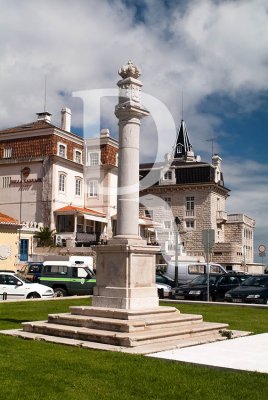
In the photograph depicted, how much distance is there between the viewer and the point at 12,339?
1095 cm

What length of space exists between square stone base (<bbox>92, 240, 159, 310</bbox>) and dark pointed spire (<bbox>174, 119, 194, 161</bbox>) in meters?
58.9

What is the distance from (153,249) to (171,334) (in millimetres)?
2172

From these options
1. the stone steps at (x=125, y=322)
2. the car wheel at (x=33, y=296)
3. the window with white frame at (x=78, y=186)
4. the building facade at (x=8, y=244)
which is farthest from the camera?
the window with white frame at (x=78, y=186)

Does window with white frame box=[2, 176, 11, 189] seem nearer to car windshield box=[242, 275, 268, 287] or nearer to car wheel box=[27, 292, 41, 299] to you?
car wheel box=[27, 292, 41, 299]

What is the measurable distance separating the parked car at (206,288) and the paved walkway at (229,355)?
12.1 metres

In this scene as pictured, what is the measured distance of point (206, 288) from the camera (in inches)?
917

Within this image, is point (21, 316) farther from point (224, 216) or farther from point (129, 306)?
point (224, 216)

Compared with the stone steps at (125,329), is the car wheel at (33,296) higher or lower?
lower

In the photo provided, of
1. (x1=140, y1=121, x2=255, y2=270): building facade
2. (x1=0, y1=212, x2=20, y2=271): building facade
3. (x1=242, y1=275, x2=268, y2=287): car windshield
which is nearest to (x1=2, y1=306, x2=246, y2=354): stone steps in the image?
(x1=242, y1=275, x2=268, y2=287): car windshield

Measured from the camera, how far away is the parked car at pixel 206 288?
23.0 meters

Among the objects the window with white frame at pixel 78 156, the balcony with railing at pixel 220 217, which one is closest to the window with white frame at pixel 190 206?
the balcony with railing at pixel 220 217

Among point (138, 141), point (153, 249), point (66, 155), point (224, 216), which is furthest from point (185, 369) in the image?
point (224, 216)

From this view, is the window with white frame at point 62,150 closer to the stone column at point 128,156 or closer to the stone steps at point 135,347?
the stone column at point 128,156

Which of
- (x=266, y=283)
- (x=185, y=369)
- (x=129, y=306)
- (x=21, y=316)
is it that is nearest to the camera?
(x=185, y=369)
